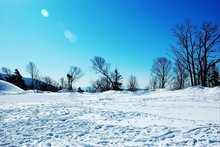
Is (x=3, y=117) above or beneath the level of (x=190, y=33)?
beneath

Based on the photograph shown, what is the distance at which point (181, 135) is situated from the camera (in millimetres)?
5129

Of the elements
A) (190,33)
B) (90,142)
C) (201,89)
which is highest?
(190,33)

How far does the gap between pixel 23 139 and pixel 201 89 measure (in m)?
19.0

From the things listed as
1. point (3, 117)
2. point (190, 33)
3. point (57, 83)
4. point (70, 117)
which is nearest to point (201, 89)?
point (190, 33)

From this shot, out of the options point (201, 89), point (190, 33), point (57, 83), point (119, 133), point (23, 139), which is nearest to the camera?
point (23, 139)

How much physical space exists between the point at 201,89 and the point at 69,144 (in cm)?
1824

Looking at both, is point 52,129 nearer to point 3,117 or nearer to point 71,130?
point 71,130

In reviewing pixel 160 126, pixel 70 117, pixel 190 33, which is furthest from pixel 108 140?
pixel 190 33

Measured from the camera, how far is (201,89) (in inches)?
743

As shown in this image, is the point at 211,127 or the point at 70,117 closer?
the point at 211,127

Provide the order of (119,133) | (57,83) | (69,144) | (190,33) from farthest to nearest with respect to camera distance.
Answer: (57,83) < (190,33) < (119,133) < (69,144)

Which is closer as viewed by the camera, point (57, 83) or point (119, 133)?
point (119, 133)

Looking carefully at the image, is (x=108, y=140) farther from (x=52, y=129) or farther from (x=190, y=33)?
(x=190, y=33)

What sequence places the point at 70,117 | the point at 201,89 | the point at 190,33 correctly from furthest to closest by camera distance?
1. the point at 190,33
2. the point at 201,89
3. the point at 70,117
